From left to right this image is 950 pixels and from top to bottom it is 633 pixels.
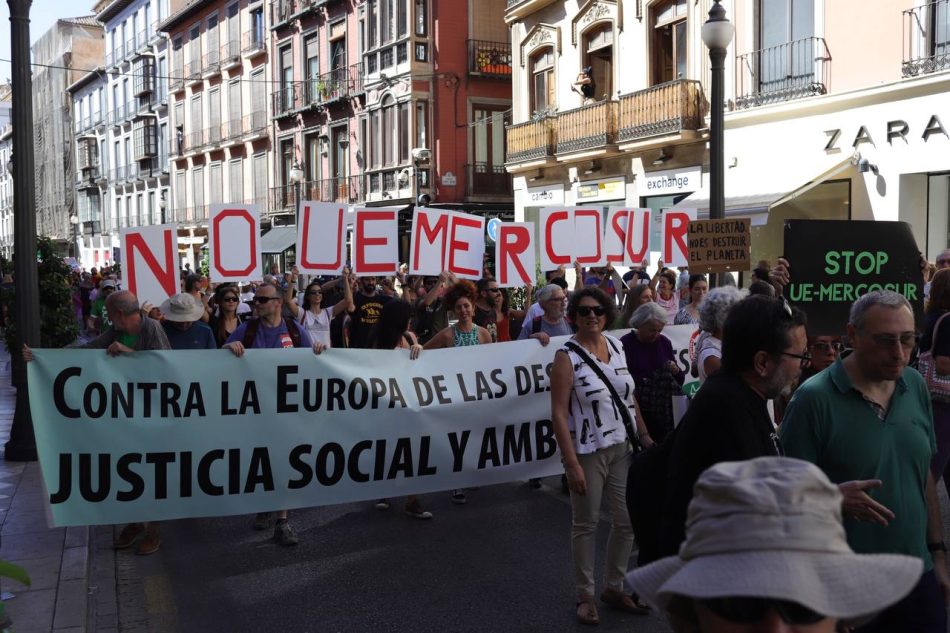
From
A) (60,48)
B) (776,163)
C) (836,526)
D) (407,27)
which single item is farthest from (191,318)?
(60,48)

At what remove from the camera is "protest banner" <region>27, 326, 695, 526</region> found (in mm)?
6125

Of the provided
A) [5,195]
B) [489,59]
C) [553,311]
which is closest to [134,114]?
[489,59]

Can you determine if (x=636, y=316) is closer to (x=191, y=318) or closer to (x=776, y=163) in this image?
(x=191, y=318)

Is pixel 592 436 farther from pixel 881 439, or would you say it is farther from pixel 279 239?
pixel 279 239

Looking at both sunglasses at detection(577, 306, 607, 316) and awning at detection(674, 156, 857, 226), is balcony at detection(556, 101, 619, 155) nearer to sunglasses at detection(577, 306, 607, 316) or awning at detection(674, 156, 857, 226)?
awning at detection(674, 156, 857, 226)

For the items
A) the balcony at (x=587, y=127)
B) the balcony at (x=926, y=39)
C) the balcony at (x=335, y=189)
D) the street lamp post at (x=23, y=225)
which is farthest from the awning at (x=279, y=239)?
the street lamp post at (x=23, y=225)

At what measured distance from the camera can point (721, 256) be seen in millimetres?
9938

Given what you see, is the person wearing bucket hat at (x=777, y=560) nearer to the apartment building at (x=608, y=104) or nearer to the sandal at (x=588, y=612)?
the sandal at (x=588, y=612)

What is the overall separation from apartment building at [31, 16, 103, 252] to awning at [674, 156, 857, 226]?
6016 centimetres

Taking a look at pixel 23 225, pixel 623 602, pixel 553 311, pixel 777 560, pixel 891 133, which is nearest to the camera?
pixel 777 560

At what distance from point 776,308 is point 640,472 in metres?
0.67

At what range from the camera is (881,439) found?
124 inches

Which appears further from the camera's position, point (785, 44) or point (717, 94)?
point (785, 44)

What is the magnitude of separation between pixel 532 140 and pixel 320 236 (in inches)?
670
